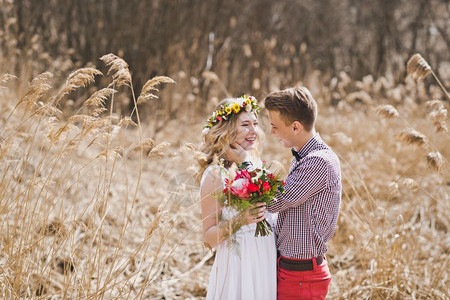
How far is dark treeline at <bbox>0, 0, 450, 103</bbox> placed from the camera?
27.3ft

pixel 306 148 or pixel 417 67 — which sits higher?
pixel 417 67

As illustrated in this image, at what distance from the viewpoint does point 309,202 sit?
2.53 meters

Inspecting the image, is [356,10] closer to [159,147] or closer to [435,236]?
[435,236]

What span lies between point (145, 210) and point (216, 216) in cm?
290

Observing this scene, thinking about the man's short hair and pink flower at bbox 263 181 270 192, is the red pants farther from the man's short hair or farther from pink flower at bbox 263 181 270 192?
the man's short hair

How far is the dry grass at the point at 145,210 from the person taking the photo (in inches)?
99.9

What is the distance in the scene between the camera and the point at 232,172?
2.07 m

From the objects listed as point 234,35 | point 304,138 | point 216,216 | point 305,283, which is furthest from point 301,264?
point 234,35

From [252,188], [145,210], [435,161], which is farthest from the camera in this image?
[145,210]

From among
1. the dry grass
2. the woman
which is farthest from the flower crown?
the dry grass

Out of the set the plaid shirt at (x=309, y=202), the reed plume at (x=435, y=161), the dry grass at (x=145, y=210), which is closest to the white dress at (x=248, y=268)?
the plaid shirt at (x=309, y=202)

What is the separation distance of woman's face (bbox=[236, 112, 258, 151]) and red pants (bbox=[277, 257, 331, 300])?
725 millimetres

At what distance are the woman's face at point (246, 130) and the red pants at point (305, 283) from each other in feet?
2.38

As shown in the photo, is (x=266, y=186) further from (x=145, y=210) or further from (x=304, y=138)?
(x=145, y=210)
